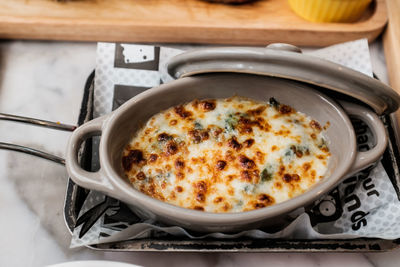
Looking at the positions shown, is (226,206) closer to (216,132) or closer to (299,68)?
(216,132)

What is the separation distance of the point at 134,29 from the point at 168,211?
760 mm

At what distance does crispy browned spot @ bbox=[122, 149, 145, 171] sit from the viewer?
1170mm

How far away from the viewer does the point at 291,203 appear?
100 centimetres

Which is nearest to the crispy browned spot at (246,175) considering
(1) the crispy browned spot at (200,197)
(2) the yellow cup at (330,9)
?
(1) the crispy browned spot at (200,197)

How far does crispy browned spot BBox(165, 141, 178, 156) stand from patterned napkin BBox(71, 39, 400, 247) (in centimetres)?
18

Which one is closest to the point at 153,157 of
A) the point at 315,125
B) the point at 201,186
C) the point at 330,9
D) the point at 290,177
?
the point at 201,186

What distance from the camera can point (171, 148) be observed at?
1.19m

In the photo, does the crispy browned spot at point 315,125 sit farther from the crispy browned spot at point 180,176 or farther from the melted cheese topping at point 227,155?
the crispy browned spot at point 180,176

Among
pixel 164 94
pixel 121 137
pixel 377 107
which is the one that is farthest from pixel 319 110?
pixel 121 137

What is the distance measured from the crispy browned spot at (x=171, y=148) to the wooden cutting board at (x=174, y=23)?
19.8 inches

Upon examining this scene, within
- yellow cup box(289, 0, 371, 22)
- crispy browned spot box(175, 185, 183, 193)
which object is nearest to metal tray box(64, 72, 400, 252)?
crispy browned spot box(175, 185, 183, 193)

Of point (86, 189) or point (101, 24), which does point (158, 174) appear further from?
point (101, 24)

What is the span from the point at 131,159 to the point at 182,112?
20cm

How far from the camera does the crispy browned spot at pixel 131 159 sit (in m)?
1.17
